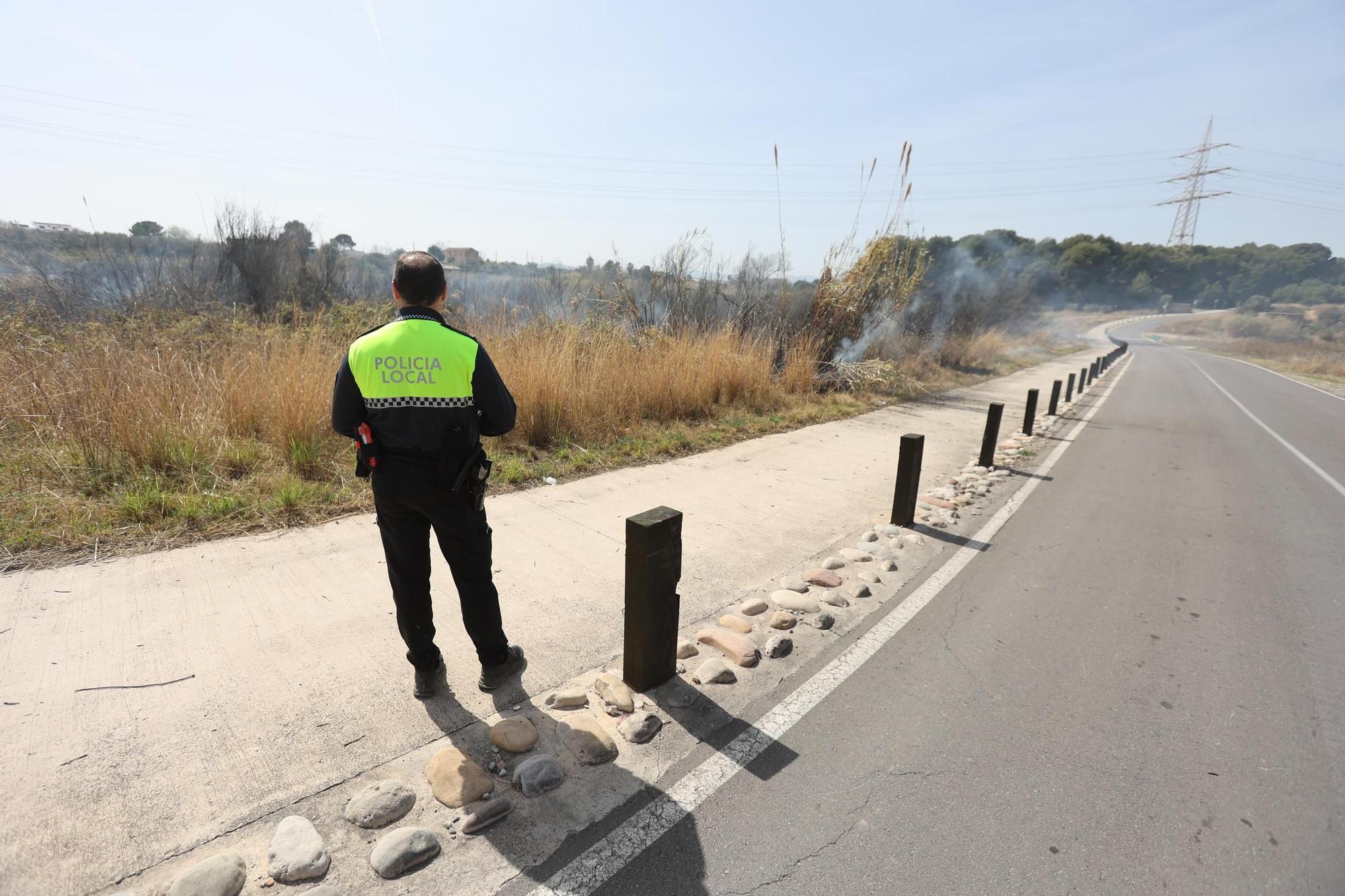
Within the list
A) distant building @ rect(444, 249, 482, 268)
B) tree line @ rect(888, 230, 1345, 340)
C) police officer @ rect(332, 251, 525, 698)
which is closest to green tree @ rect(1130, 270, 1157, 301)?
tree line @ rect(888, 230, 1345, 340)

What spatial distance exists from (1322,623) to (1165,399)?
47.9 ft

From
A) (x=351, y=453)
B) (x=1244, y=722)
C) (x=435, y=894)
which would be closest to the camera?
(x=435, y=894)

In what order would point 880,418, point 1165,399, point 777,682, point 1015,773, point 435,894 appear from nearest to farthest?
point 435,894 < point 1015,773 < point 777,682 < point 880,418 < point 1165,399

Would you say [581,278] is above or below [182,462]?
above

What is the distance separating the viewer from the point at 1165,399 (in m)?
15.4

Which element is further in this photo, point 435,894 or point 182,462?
point 182,462

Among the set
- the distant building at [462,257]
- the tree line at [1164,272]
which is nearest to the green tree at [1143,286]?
the tree line at [1164,272]

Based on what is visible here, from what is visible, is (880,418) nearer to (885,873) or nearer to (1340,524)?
(1340,524)

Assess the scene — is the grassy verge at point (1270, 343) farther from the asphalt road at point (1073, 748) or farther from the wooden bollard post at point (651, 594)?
the wooden bollard post at point (651, 594)

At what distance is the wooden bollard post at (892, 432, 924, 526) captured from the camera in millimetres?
4996

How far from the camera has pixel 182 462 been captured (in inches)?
188

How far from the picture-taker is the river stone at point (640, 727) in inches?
99.1

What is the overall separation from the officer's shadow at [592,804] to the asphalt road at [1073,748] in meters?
0.02

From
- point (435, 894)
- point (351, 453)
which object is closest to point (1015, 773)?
point (435, 894)
